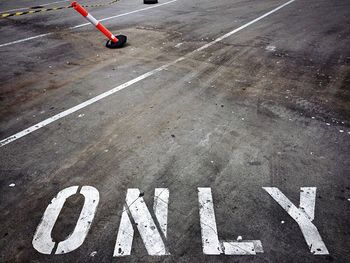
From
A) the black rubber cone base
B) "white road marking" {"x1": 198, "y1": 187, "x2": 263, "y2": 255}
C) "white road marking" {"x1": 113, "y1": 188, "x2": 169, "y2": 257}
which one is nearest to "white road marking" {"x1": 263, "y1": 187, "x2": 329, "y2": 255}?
"white road marking" {"x1": 198, "y1": 187, "x2": 263, "y2": 255}

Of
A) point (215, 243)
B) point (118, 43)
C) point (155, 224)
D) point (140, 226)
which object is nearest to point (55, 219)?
point (140, 226)

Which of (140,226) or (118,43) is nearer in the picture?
(140,226)

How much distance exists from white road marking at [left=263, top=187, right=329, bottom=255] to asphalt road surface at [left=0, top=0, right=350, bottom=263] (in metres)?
0.01

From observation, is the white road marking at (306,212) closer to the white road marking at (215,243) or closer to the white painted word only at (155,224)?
the white painted word only at (155,224)

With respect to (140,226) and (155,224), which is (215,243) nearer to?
(155,224)

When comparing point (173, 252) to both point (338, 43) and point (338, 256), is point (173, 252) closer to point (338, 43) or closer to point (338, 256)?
point (338, 256)

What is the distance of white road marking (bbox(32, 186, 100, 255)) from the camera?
10.1 ft

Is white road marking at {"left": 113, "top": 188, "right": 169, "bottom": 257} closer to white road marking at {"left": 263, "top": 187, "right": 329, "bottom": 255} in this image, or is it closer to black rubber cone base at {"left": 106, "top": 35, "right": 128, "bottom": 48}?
white road marking at {"left": 263, "top": 187, "right": 329, "bottom": 255}

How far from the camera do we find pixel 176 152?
4.49 meters

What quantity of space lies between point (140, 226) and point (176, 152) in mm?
1534

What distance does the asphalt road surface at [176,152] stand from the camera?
3.13 m

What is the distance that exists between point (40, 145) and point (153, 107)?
2.34 m

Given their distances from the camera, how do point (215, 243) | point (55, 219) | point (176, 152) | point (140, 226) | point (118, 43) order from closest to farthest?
point (215, 243) < point (140, 226) < point (55, 219) < point (176, 152) < point (118, 43)

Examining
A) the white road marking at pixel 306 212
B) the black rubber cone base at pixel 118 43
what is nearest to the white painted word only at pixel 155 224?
the white road marking at pixel 306 212
